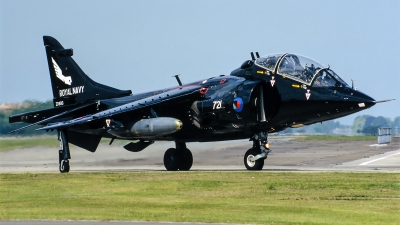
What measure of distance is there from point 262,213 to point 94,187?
6535mm

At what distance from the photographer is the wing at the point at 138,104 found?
1009 inches

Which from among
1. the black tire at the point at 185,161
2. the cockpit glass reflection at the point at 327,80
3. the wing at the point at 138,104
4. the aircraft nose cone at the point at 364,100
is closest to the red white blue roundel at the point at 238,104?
the wing at the point at 138,104

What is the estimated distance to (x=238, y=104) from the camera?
2423cm

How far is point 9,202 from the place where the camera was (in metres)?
17.2

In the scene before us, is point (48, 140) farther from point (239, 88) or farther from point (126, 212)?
point (126, 212)

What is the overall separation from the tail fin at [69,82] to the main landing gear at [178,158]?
3423 millimetres

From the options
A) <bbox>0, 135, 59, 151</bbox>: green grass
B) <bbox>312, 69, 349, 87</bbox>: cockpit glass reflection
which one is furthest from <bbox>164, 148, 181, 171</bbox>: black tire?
<bbox>0, 135, 59, 151</bbox>: green grass

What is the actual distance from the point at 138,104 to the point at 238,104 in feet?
12.2

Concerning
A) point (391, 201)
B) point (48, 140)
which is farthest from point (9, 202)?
point (48, 140)

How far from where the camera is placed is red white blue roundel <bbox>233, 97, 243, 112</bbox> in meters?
24.2

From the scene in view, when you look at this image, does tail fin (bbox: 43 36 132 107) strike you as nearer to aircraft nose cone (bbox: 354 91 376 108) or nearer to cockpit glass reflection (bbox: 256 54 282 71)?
cockpit glass reflection (bbox: 256 54 282 71)

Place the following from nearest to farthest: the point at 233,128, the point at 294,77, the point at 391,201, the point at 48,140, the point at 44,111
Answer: the point at 391,201 → the point at 294,77 → the point at 233,128 → the point at 44,111 → the point at 48,140

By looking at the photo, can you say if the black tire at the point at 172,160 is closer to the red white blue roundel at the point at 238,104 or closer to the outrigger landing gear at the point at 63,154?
the outrigger landing gear at the point at 63,154

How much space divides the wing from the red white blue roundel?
1.85 m
